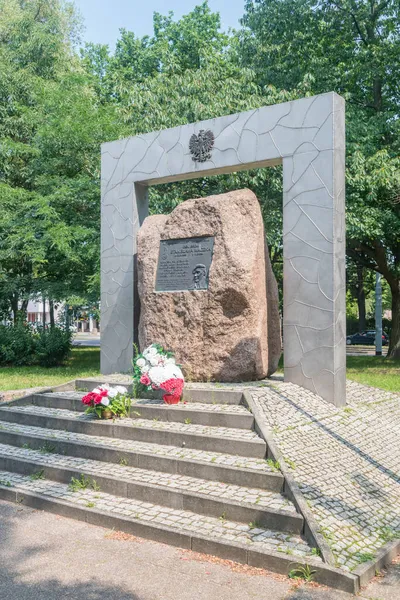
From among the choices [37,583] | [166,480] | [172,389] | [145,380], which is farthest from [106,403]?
[37,583]

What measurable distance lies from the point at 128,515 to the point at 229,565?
4.03 ft

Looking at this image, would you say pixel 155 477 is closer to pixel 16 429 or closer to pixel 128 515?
pixel 128 515

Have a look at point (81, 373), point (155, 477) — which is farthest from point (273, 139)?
point (81, 373)

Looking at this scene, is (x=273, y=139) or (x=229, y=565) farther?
(x=273, y=139)

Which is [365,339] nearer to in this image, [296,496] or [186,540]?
[296,496]

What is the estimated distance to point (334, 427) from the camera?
22.8 ft

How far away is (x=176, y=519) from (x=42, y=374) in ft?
34.1

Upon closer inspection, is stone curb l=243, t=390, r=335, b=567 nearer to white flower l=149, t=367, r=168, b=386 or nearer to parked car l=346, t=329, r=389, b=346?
white flower l=149, t=367, r=168, b=386

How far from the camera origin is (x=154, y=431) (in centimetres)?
676

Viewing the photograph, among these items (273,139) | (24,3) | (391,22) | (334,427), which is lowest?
(334,427)

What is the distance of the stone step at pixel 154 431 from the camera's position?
616 cm

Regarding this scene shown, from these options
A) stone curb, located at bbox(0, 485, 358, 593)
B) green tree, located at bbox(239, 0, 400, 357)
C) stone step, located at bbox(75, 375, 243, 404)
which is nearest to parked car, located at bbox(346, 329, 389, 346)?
green tree, located at bbox(239, 0, 400, 357)

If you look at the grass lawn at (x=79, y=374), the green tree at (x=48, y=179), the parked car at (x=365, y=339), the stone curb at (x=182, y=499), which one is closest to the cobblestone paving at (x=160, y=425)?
the stone curb at (x=182, y=499)

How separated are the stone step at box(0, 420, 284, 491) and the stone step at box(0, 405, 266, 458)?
0.08m
